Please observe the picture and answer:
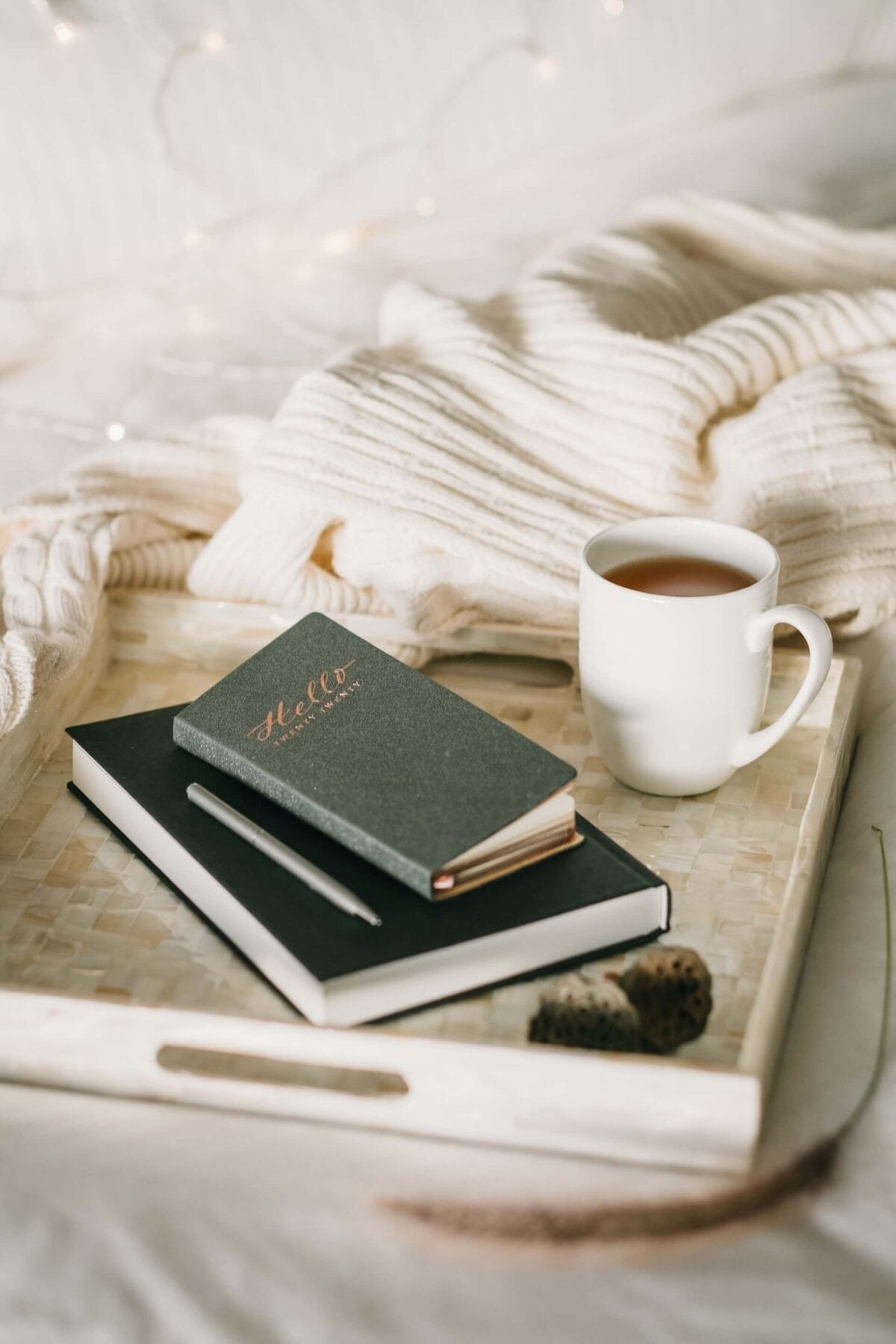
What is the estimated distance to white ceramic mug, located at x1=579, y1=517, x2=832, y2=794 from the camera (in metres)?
0.56

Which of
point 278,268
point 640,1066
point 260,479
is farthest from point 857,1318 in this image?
point 278,268

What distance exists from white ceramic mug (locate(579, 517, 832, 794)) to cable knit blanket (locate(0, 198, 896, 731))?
11cm

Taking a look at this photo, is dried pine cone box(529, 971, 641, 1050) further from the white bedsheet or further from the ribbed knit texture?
the ribbed knit texture

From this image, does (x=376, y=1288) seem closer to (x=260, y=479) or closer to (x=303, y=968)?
(x=303, y=968)

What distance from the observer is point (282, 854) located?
51 cm

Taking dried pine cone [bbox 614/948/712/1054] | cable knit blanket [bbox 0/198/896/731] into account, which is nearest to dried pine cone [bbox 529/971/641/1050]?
dried pine cone [bbox 614/948/712/1054]

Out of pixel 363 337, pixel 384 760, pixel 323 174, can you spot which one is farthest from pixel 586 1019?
pixel 323 174

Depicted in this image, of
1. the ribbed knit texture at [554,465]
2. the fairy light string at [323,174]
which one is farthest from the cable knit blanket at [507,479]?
the fairy light string at [323,174]

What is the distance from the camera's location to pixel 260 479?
0.75m

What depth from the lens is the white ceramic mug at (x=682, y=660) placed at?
56 cm

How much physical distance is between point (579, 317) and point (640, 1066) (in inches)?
20.7

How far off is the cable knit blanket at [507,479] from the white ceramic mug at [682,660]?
0.36ft

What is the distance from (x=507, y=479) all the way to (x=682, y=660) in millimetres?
215

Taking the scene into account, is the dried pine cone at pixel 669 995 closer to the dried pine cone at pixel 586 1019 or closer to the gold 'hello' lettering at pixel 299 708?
the dried pine cone at pixel 586 1019
